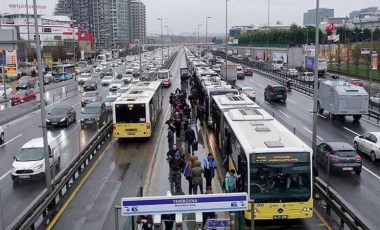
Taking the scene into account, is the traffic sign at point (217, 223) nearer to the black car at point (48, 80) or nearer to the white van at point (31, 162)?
the white van at point (31, 162)

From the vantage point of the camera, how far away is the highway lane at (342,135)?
57.4ft

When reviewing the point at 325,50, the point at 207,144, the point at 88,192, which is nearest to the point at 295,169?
the point at 88,192

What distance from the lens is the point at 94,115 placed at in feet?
114

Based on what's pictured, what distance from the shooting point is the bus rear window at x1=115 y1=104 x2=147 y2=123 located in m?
27.7

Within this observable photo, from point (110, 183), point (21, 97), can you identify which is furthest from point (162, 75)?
point (110, 183)

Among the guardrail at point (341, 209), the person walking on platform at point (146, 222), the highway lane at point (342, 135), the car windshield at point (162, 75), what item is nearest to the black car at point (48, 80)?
the car windshield at point (162, 75)

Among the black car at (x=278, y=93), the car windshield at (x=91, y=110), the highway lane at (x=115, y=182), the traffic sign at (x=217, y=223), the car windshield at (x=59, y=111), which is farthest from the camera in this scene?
the black car at (x=278, y=93)

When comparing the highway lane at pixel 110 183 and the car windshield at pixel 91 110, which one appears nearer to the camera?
the highway lane at pixel 110 183

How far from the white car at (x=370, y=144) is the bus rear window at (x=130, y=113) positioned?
39.1 ft

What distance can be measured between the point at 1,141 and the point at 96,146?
8.28 meters

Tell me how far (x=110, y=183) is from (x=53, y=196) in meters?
3.73

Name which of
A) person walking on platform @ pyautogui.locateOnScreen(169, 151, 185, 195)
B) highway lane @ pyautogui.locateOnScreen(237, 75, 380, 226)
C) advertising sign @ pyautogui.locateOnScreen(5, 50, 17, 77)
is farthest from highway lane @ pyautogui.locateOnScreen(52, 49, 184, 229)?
advertising sign @ pyautogui.locateOnScreen(5, 50, 17, 77)

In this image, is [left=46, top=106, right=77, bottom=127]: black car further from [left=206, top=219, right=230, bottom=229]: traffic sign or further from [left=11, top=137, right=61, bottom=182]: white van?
[left=206, top=219, right=230, bottom=229]: traffic sign

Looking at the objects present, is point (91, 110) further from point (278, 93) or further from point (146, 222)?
point (146, 222)
